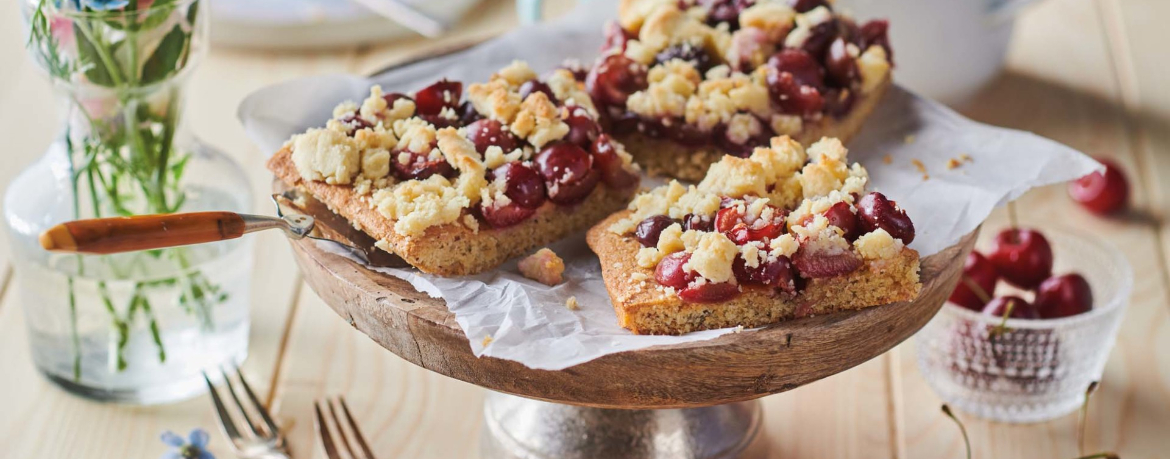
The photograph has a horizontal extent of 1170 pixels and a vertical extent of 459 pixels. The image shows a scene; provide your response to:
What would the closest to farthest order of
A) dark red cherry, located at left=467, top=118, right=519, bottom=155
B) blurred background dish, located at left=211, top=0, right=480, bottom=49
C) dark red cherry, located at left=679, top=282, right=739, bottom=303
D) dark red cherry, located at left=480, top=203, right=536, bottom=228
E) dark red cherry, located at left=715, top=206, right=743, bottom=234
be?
dark red cherry, located at left=679, top=282, right=739, bottom=303
dark red cherry, located at left=715, top=206, right=743, bottom=234
dark red cherry, located at left=480, top=203, right=536, bottom=228
dark red cherry, located at left=467, top=118, right=519, bottom=155
blurred background dish, located at left=211, top=0, right=480, bottom=49

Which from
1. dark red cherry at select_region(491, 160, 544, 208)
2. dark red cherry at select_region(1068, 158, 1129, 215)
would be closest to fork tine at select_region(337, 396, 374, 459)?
dark red cherry at select_region(491, 160, 544, 208)

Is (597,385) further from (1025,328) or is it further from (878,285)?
(1025,328)

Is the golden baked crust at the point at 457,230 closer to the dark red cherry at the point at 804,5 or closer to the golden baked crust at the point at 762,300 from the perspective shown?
the golden baked crust at the point at 762,300

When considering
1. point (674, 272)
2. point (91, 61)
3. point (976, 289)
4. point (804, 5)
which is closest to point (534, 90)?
point (674, 272)

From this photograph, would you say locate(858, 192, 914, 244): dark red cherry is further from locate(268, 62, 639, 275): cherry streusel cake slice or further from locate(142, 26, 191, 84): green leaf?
locate(142, 26, 191, 84): green leaf

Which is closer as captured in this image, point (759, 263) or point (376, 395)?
point (759, 263)

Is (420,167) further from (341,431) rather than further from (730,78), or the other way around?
(730,78)

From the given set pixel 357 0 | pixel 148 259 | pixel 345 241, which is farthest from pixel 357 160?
pixel 357 0

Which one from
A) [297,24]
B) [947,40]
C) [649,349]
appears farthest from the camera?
[297,24]

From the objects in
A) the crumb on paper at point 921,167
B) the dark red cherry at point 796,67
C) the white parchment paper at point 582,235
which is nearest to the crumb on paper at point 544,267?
the white parchment paper at point 582,235
